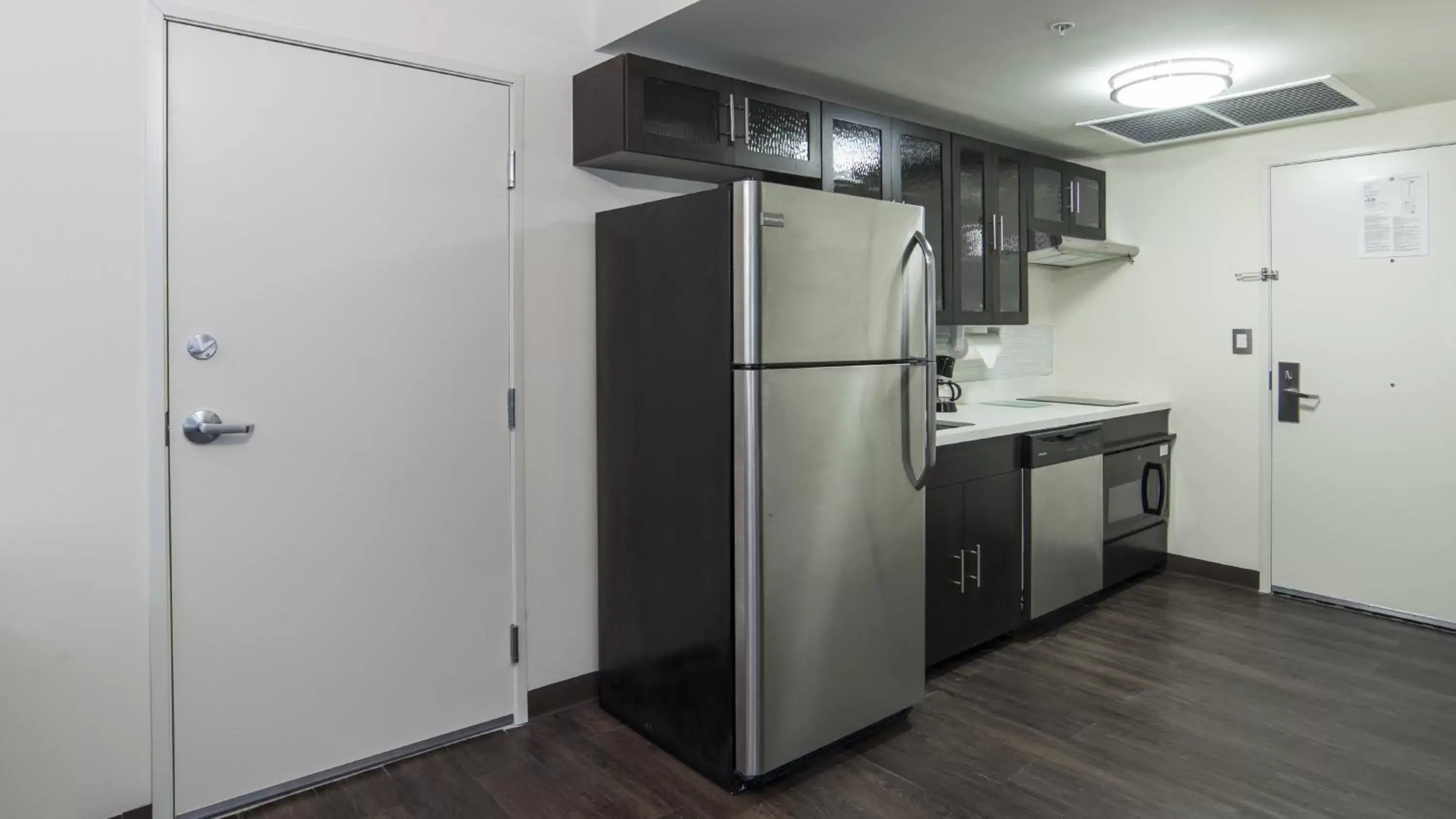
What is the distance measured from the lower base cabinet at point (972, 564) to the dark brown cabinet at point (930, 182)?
2.62ft

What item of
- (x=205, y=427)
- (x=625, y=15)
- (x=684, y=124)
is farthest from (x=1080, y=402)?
(x=205, y=427)

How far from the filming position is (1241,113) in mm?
3592

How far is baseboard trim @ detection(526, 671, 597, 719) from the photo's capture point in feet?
9.07

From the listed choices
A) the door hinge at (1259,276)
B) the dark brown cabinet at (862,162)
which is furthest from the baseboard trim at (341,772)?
the door hinge at (1259,276)

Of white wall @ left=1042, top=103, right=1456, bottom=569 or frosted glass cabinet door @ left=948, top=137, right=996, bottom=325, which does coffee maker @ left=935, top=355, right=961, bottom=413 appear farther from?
white wall @ left=1042, top=103, right=1456, bottom=569

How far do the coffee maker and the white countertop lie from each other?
2.0 inches

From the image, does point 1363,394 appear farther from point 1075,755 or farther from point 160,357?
point 160,357

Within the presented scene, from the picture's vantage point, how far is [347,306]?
2352mm

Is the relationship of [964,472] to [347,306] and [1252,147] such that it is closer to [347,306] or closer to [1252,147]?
[347,306]

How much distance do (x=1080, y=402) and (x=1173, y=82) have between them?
5.81 feet

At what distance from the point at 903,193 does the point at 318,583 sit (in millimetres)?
2549

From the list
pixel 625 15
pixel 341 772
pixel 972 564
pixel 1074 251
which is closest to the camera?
pixel 341 772

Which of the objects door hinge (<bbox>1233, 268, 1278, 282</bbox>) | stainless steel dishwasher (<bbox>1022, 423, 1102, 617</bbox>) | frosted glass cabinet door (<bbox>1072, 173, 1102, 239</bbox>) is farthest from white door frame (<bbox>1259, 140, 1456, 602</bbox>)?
stainless steel dishwasher (<bbox>1022, 423, 1102, 617</bbox>)

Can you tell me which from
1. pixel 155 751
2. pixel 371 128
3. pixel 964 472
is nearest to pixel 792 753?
pixel 964 472
